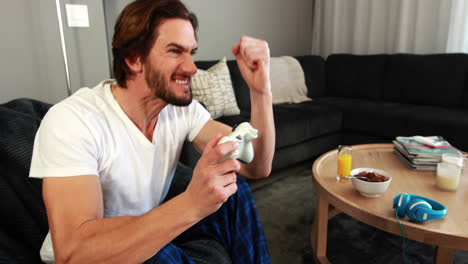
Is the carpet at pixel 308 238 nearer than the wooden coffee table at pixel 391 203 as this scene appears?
No

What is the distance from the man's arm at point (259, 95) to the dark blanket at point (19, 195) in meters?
0.59

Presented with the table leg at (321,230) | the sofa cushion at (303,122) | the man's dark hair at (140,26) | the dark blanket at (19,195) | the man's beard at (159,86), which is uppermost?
the man's dark hair at (140,26)

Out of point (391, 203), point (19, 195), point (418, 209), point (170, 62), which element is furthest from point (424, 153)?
point (19, 195)

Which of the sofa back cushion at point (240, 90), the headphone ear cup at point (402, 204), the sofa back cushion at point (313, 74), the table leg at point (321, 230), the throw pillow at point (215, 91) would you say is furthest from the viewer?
the sofa back cushion at point (313, 74)

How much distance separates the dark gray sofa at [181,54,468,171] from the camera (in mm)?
2283

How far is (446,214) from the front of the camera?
101 centimetres

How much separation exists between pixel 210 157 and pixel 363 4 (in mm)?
3603

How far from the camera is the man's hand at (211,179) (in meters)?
0.61

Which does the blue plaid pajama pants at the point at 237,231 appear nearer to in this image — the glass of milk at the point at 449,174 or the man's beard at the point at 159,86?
the man's beard at the point at 159,86

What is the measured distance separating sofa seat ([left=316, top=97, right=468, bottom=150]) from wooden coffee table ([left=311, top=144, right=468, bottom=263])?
2.71 feet

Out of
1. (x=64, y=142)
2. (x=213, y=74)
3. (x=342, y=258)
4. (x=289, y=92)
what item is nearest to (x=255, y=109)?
(x=64, y=142)

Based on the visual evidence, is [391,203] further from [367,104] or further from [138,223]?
[367,104]

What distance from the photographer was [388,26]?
3404 millimetres

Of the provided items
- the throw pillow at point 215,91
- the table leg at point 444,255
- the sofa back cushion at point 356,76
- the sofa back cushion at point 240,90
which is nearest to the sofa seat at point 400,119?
the sofa back cushion at point 356,76
